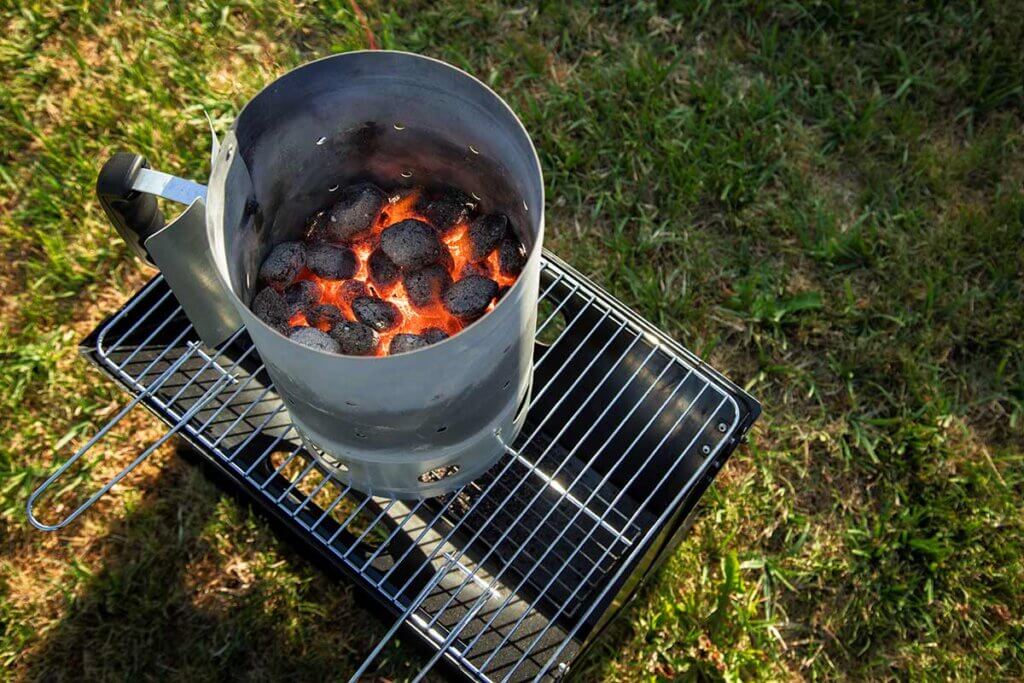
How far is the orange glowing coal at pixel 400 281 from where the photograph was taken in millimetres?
1859

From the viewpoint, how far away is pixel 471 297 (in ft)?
5.98

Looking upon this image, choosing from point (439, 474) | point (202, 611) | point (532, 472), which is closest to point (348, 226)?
point (439, 474)

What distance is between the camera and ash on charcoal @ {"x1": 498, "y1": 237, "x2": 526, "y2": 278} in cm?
187

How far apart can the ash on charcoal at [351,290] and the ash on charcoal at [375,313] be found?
4 cm

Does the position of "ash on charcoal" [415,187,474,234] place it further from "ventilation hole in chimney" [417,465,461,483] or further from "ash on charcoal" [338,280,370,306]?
"ventilation hole in chimney" [417,465,461,483]

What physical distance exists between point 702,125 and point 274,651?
6.87 ft

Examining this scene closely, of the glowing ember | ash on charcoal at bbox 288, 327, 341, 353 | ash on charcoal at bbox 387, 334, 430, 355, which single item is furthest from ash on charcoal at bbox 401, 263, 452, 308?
ash on charcoal at bbox 288, 327, 341, 353

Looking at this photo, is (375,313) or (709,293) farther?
(709,293)

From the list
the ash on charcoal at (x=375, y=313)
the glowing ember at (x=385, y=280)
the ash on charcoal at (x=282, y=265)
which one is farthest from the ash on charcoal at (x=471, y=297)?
the ash on charcoal at (x=282, y=265)

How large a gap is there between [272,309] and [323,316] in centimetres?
10

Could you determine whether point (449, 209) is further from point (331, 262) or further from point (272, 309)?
point (272, 309)

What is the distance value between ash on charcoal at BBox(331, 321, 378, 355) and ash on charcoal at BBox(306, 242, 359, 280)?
0.15 meters

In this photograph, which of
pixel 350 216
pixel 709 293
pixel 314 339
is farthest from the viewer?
pixel 709 293

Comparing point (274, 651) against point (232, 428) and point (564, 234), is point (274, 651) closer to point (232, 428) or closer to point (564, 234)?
point (232, 428)
